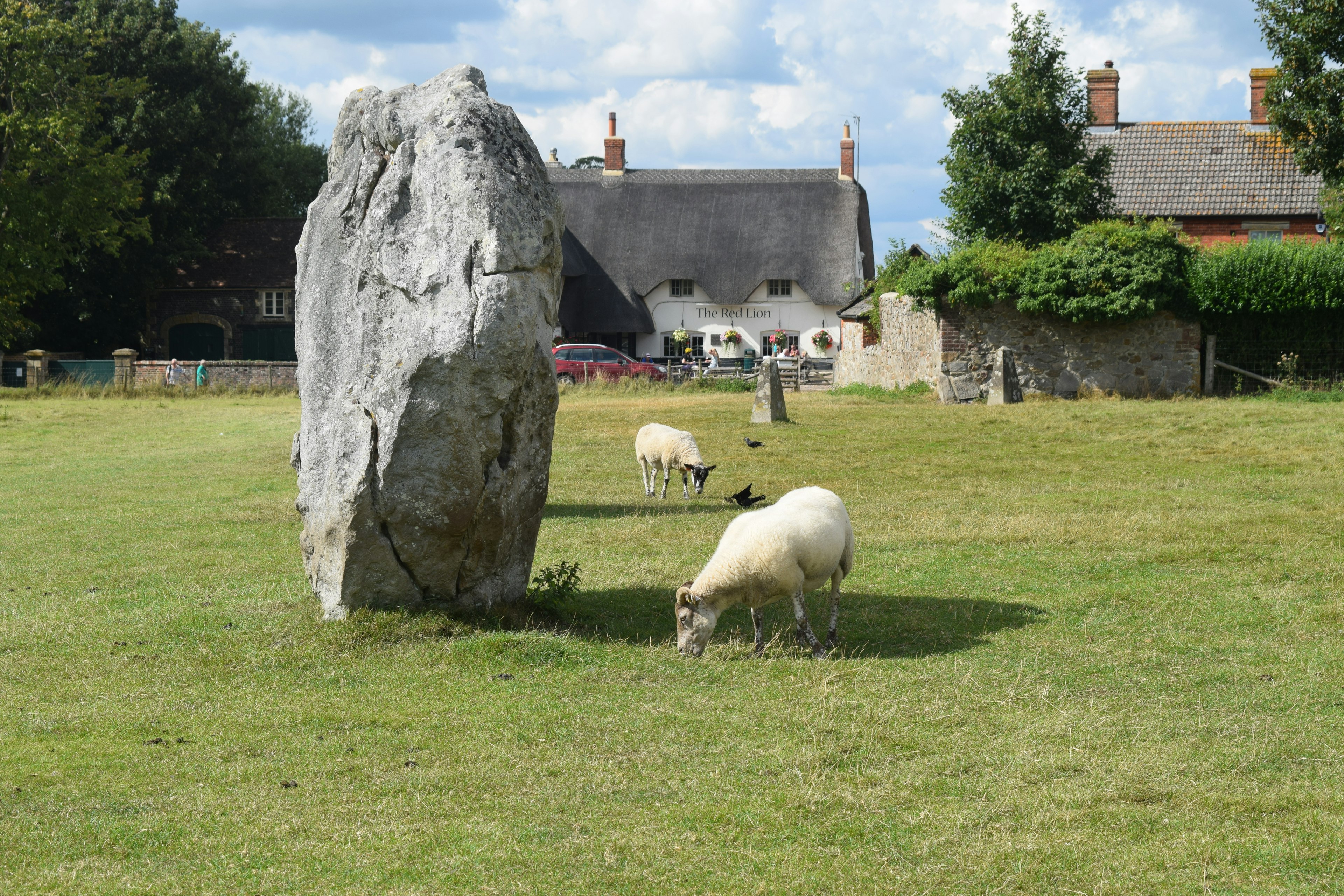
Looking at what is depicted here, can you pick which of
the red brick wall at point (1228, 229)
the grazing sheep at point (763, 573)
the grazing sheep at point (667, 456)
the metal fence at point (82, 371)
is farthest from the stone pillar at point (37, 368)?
the red brick wall at point (1228, 229)

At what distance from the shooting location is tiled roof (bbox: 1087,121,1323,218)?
41750mm

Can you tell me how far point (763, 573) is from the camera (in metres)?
8.53

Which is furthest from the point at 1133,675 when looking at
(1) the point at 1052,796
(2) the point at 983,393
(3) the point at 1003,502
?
(2) the point at 983,393

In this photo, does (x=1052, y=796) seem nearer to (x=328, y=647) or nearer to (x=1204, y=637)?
(x=1204, y=637)

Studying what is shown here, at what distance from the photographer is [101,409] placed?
35094 millimetres

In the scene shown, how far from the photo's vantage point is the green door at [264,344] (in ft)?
186

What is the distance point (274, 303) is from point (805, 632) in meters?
53.0

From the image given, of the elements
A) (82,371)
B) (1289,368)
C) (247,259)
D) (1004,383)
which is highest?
(247,259)

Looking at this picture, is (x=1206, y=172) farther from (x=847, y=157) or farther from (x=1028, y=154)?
(x=847, y=157)

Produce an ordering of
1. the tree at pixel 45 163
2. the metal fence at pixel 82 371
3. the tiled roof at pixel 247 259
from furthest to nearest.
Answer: the tiled roof at pixel 247 259 < the tree at pixel 45 163 < the metal fence at pixel 82 371

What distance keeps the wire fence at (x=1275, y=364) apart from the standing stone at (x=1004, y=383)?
5.11 meters

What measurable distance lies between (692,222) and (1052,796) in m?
59.8

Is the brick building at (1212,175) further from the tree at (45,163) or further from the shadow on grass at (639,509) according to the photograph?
the tree at (45,163)

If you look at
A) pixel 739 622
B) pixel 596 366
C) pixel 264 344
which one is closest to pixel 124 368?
pixel 264 344
